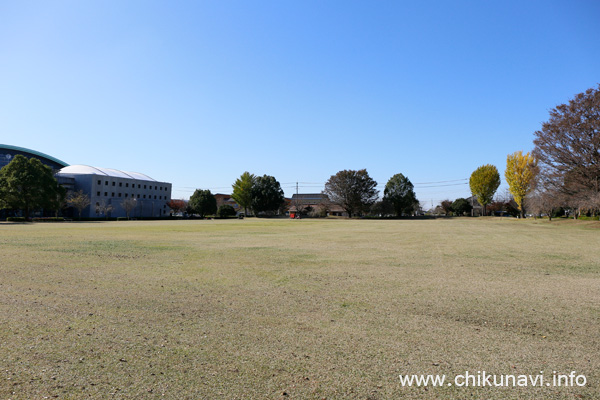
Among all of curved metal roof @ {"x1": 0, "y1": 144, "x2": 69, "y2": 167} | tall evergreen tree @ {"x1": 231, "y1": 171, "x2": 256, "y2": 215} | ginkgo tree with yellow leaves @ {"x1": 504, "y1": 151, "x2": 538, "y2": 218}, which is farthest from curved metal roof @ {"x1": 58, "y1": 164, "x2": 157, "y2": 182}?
ginkgo tree with yellow leaves @ {"x1": 504, "y1": 151, "x2": 538, "y2": 218}

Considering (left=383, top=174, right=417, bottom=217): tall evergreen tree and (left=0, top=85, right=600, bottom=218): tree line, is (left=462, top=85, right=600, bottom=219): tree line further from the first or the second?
(left=383, top=174, right=417, bottom=217): tall evergreen tree

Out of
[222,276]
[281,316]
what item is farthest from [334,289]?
[222,276]

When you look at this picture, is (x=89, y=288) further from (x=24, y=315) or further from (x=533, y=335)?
(x=533, y=335)

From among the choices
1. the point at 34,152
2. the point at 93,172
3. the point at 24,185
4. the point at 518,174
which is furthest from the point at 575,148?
the point at 34,152

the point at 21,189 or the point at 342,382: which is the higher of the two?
the point at 21,189

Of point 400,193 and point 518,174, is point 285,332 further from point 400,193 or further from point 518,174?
point 400,193

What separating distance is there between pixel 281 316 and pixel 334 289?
2.71m

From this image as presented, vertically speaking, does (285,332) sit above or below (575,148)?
below

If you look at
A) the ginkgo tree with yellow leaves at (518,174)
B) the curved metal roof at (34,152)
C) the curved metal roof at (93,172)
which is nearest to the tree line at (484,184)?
the ginkgo tree with yellow leaves at (518,174)

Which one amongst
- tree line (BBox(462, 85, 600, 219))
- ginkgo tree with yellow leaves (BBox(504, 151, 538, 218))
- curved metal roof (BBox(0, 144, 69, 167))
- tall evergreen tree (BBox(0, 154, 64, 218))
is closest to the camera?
tree line (BBox(462, 85, 600, 219))

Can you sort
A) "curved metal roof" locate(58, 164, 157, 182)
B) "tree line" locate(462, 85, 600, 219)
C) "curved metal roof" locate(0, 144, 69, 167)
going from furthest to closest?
"curved metal roof" locate(58, 164, 157, 182), "curved metal roof" locate(0, 144, 69, 167), "tree line" locate(462, 85, 600, 219)

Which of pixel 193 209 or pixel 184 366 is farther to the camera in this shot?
pixel 193 209

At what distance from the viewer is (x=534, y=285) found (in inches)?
379

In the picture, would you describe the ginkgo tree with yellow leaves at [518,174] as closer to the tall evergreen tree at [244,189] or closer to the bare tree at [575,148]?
the bare tree at [575,148]
